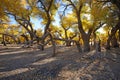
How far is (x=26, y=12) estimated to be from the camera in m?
33.8

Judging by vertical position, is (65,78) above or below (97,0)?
below

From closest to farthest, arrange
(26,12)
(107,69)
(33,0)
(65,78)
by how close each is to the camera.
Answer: (65,78) → (107,69) → (33,0) → (26,12)

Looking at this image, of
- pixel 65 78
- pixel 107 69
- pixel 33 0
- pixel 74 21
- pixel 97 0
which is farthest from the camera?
pixel 74 21

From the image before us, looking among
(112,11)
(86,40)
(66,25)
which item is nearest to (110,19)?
(112,11)

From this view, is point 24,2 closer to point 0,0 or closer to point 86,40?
point 0,0

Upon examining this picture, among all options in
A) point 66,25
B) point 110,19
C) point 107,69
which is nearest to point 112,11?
point 110,19

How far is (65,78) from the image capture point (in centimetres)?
1053

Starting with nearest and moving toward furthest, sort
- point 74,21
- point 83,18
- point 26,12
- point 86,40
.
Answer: point 86,40
point 26,12
point 83,18
point 74,21

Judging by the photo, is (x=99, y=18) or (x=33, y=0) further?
(x=33, y=0)

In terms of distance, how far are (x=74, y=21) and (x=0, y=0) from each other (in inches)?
899

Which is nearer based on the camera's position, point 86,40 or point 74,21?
point 86,40

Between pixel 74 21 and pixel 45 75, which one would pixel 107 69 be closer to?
pixel 45 75

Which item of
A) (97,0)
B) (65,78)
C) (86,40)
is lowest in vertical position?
(65,78)

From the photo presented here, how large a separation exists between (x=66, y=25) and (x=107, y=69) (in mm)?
34309
